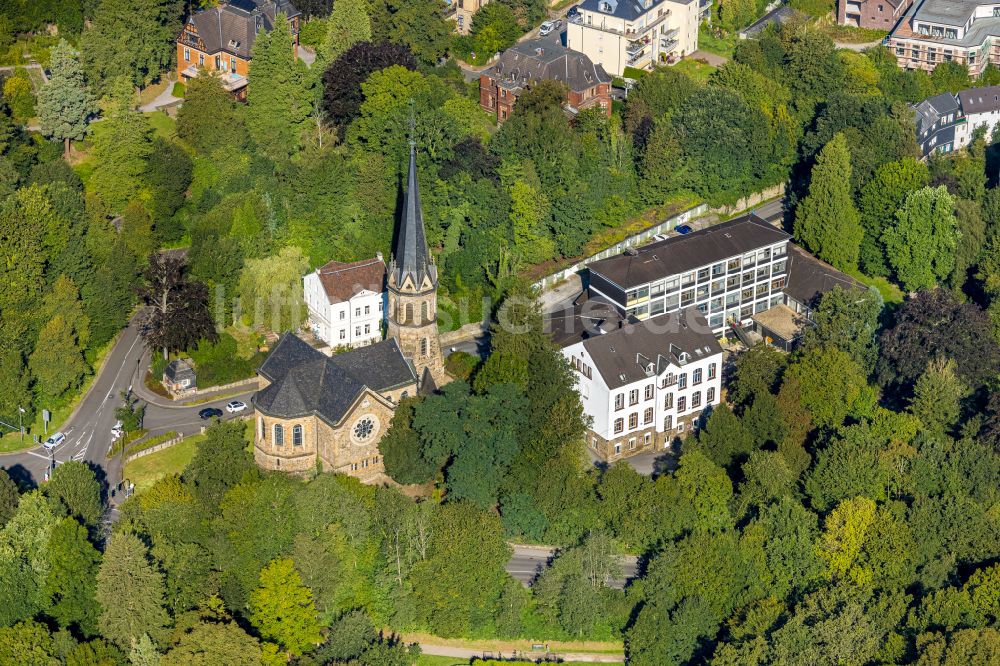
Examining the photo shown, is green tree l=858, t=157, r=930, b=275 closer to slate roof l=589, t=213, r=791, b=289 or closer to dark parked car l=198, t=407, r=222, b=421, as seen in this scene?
slate roof l=589, t=213, r=791, b=289

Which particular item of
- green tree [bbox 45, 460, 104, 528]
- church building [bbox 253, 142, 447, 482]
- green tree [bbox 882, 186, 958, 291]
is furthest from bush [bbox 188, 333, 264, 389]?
green tree [bbox 882, 186, 958, 291]

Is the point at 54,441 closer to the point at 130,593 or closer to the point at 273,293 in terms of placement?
the point at 273,293

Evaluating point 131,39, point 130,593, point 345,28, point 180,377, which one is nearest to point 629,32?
point 345,28

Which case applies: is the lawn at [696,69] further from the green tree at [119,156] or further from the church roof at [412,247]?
the church roof at [412,247]

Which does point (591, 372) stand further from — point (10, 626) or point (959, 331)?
point (10, 626)

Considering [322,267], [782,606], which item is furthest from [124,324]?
[782,606]
